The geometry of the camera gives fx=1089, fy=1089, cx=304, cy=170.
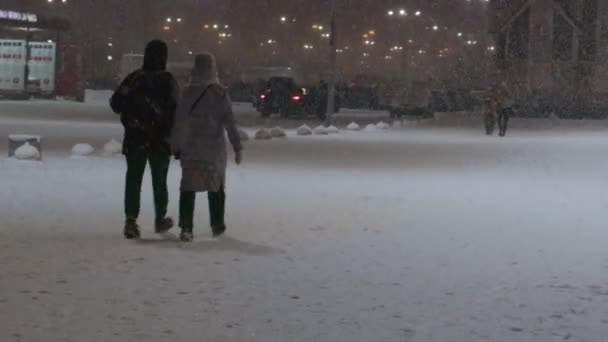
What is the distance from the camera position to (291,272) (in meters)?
8.62

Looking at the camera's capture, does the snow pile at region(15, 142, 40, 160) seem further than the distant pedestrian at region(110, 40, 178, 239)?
Yes

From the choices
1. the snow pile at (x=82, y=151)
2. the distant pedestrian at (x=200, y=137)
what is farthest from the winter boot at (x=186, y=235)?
the snow pile at (x=82, y=151)

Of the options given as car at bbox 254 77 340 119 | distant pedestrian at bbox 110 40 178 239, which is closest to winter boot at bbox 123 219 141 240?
distant pedestrian at bbox 110 40 178 239

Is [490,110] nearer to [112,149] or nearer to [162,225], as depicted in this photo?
[112,149]

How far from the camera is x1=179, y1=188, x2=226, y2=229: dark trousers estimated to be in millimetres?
10016

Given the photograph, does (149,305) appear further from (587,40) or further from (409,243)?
(587,40)

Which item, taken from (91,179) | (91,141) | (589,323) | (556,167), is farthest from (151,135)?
(91,141)

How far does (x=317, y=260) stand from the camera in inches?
365

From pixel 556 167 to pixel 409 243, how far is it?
36.1 feet

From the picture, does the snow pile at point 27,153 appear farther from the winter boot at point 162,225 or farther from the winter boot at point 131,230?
the winter boot at point 131,230

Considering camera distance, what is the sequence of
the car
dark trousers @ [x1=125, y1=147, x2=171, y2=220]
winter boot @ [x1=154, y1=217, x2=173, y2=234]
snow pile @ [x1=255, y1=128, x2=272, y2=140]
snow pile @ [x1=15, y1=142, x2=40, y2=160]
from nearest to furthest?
dark trousers @ [x1=125, y1=147, x2=171, y2=220], winter boot @ [x1=154, y1=217, x2=173, y2=234], snow pile @ [x1=15, y1=142, x2=40, y2=160], snow pile @ [x1=255, y1=128, x2=272, y2=140], the car

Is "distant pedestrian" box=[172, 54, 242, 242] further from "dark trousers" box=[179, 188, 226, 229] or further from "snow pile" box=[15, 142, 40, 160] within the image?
"snow pile" box=[15, 142, 40, 160]

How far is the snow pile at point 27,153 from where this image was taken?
18.3 m

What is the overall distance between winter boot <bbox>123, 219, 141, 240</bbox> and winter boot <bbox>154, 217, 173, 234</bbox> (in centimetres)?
29
